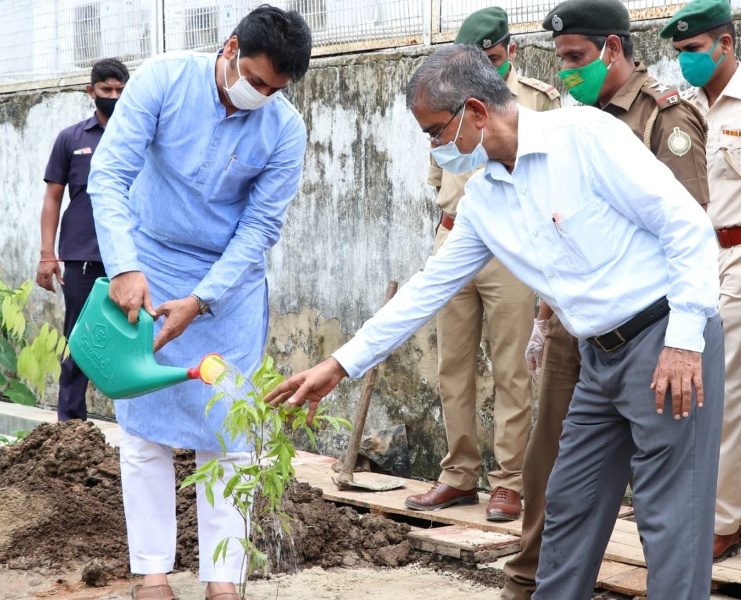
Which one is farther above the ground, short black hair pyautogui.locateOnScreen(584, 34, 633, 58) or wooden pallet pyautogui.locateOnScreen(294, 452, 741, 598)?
short black hair pyautogui.locateOnScreen(584, 34, 633, 58)

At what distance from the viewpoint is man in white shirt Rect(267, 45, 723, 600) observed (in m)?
2.79

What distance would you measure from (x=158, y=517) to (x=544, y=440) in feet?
4.63

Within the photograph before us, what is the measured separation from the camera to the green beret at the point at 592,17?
384cm

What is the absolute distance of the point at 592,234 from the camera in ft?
9.48

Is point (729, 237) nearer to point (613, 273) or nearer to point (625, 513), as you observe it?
point (625, 513)

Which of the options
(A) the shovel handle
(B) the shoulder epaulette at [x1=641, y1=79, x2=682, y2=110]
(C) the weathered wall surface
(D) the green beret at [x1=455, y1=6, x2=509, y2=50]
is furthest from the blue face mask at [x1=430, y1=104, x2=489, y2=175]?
(C) the weathered wall surface

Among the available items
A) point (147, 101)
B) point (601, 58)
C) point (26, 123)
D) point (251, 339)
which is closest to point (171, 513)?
point (251, 339)

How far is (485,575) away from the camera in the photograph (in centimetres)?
437

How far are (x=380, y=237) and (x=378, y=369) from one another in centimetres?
78

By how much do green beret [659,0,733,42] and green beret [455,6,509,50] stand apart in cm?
83

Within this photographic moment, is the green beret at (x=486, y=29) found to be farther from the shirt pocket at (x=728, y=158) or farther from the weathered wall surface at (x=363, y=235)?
the shirt pocket at (x=728, y=158)

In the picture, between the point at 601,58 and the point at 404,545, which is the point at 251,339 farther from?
the point at 601,58

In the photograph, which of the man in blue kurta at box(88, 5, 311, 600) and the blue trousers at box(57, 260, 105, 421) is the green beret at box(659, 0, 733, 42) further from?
the blue trousers at box(57, 260, 105, 421)

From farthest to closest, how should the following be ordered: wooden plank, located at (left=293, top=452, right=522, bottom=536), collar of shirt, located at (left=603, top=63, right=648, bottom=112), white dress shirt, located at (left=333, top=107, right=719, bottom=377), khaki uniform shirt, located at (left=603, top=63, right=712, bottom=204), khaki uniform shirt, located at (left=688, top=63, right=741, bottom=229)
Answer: wooden plank, located at (left=293, top=452, right=522, bottom=536) < khaki uniform shirt, located at (left=688, top=63, right=741, bottom=229) < collar of shirt, located at (left=603, top=63, right=648, bottom=112) < khaki uniform shirt, located at (left=603, top=63, right=712, bottom=204) < white dress shirt, located at (left=333, top=107, right=719, bottom=377)
